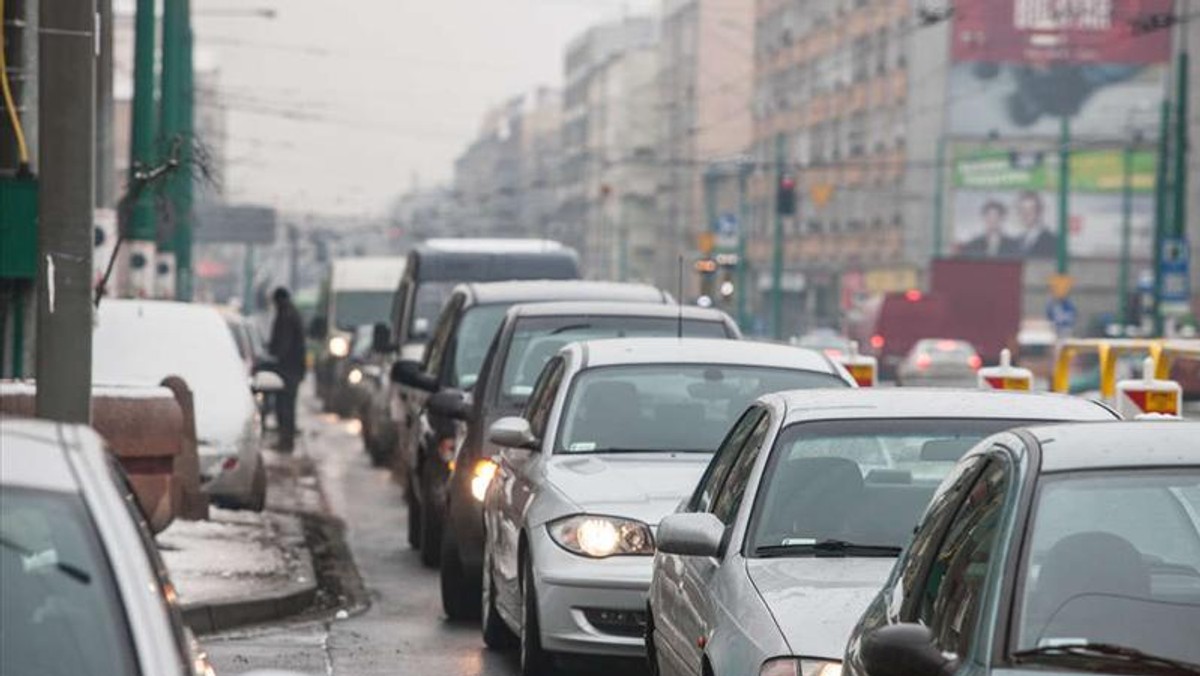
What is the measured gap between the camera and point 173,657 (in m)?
4.82

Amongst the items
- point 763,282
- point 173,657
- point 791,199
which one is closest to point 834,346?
point 791,199

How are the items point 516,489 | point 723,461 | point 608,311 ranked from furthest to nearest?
point 608,311 → point 516,489 → point 723,461

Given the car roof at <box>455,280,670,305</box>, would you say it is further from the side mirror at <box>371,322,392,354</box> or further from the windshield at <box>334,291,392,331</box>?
the windshield at <box>334,291,392,331</box>

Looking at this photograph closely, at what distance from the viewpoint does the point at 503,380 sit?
52.9ft

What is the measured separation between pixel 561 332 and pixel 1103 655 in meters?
11.1

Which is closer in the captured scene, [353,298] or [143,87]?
[143,87]

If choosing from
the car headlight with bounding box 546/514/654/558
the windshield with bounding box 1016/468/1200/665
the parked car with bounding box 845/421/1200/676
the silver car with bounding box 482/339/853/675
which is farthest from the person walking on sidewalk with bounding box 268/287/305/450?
the windshield with bounding box 1016/468/1200/665

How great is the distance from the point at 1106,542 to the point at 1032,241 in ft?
313

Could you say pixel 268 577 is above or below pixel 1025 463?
below

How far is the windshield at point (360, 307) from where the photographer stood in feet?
149

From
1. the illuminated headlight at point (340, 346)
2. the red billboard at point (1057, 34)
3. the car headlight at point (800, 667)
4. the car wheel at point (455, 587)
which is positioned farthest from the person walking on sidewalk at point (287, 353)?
the red billboard at point (1057, 34)

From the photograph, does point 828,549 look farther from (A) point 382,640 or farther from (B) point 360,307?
(B) point 360,307

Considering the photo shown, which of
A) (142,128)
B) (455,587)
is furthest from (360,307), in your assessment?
(455,587)

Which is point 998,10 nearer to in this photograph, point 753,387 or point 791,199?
point 791,199
